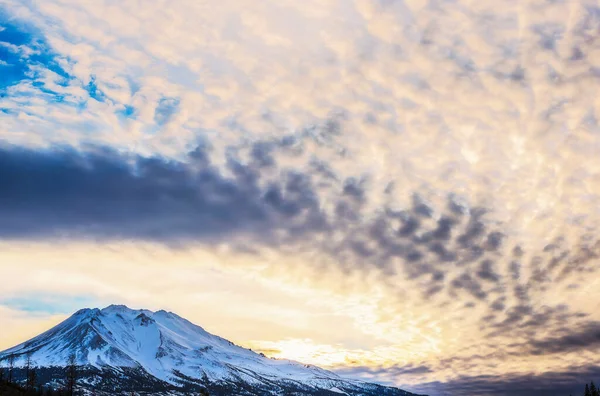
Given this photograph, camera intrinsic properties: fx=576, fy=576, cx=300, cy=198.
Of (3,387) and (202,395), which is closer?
(202,395)

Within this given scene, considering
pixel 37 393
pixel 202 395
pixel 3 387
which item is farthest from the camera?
pixel 37 393

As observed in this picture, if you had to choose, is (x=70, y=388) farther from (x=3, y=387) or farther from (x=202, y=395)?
(x=202, y=395)

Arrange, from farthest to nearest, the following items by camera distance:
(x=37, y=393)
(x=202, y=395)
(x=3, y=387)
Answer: (x=37, y=393), (x=3, y=387), (x=202, y=395)

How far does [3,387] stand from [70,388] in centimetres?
1824

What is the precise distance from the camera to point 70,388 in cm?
17412

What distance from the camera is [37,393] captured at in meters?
178

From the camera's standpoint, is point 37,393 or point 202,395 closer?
point 202,395

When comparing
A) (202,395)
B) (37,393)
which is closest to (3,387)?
(37,393)

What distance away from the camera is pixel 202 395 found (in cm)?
11725

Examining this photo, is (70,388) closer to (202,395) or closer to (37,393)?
(37,393)

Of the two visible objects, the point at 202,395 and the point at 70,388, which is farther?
the point at 70,388

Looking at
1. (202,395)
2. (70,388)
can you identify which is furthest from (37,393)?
(202,395)

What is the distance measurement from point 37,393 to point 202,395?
8902cm

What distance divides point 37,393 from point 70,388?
1299 centimetres
